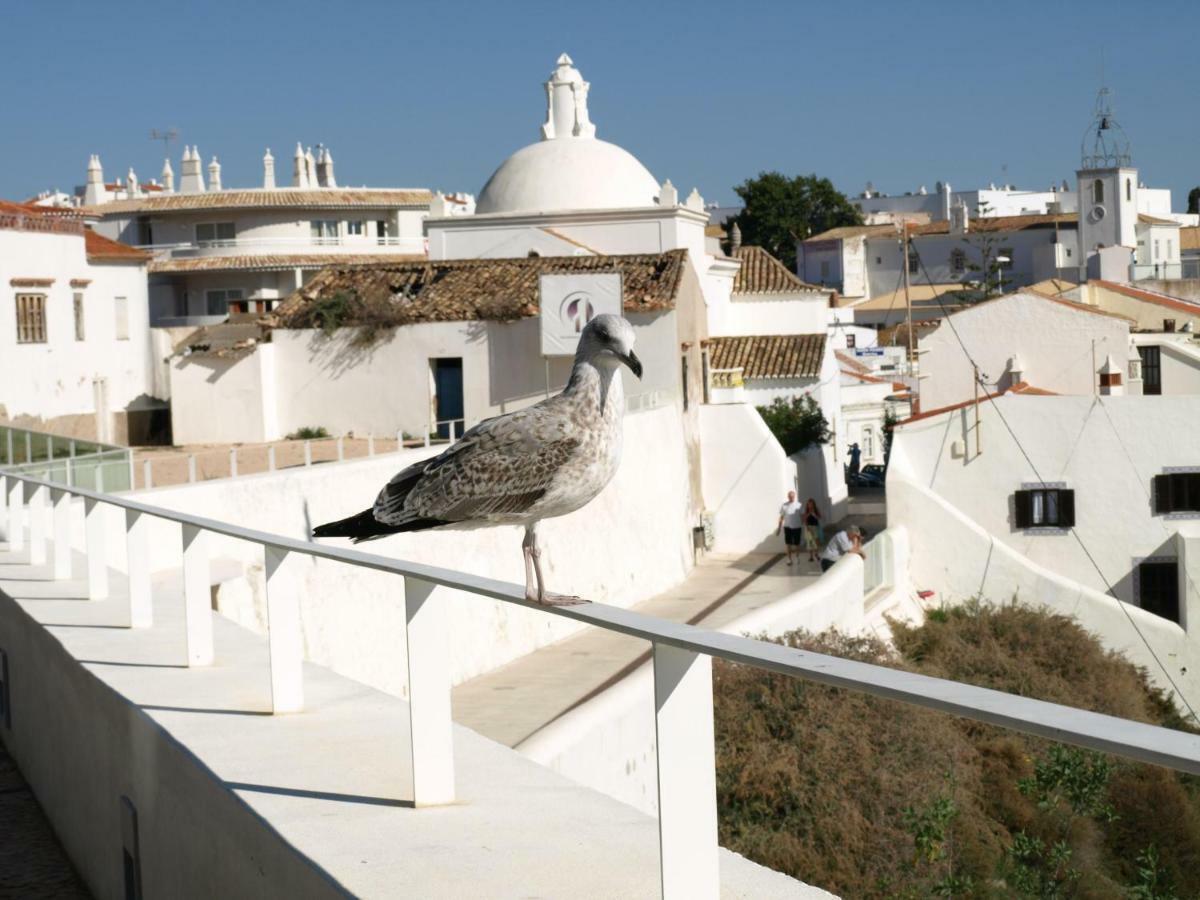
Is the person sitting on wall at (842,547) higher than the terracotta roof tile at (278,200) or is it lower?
lower

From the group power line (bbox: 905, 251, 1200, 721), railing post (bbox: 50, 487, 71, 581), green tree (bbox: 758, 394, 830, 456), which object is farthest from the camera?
green tree (bbox: 758, 394, 830, 456)

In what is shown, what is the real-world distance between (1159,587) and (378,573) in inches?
634

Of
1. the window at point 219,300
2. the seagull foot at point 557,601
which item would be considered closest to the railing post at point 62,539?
the seagull foot at point 557,601

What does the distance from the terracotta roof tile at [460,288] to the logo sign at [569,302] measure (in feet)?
2.80

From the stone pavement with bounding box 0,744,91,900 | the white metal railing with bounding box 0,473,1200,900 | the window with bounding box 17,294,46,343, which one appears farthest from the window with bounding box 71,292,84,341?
the white metal railing with bounding box 0,473,1200,900

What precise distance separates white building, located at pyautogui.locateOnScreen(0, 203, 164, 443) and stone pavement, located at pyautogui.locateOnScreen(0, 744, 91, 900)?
2624 cm

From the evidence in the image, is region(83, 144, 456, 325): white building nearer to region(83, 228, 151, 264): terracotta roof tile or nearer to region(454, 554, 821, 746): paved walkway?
region(83, 228, 151, 264): terracotta roof tile

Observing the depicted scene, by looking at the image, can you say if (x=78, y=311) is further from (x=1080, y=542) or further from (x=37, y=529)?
(x=37, y=529)

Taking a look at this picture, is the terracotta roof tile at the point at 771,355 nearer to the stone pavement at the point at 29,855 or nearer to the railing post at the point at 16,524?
the railing post at the point at 16,524

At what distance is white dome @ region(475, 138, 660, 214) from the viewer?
41.3 meters

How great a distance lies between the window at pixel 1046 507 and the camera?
98.2 feet

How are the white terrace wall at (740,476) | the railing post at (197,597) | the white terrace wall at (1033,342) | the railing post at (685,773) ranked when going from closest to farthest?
the railing post at (685,773) < the railing post at (197,597) < the white terrace wall at (740,476) < the white terrace wall at (1033,342)

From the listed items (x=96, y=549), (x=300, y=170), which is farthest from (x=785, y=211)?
(x=96, y=549)

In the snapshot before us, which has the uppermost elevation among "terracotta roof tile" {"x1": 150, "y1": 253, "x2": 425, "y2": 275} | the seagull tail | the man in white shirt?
"terracotta roof tile" {"x1": 150, "y1": 253, "x2": 425, "y2": 275}
